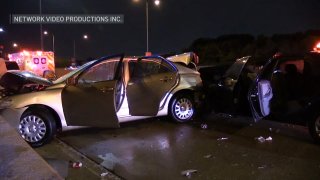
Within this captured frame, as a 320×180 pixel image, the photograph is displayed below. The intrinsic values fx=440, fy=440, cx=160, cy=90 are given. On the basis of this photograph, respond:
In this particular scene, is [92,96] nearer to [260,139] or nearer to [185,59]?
[260,139]

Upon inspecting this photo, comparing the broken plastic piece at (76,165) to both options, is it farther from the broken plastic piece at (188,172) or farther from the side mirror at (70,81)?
the side mirror at (70,81)

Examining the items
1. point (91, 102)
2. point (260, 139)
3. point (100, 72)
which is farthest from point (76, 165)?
point (260, 139)

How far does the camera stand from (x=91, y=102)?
26.2 feet

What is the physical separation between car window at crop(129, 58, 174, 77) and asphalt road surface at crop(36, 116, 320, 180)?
122 cm

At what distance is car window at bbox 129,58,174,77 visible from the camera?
30.4 ft

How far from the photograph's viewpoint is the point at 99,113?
7973 mm

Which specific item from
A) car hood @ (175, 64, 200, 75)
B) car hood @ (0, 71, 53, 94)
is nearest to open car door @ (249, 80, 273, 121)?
car hood @ (175, 64, 200, 75)

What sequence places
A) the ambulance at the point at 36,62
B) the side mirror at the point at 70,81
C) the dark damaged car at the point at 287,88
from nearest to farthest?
the dark damaged car at the point at 287,88, the side mirror at the point at 70,81, the ambulance at the point at 36,62

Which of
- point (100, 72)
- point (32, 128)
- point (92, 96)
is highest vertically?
point (100, 72)

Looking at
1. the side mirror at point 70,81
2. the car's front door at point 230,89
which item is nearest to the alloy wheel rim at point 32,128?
the side mirror at point 70,81

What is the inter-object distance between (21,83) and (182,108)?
11.6 feet

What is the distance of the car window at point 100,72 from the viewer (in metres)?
8.41

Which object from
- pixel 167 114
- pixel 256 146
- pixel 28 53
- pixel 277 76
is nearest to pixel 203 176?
pixel 256 146

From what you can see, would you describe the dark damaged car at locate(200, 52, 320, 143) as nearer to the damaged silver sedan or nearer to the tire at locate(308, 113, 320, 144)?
the tire at locate(308, 113, 320, 144)
